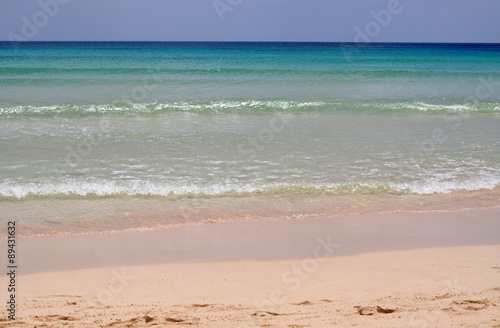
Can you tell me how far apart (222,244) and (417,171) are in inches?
176

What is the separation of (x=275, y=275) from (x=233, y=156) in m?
4.68

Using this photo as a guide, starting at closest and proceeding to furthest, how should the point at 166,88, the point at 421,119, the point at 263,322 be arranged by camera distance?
the point at 263,322
the point at 421,119
the point at 166,88

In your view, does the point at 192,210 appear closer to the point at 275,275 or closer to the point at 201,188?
the point at 201,188

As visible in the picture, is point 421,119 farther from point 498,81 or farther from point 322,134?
point 498,81

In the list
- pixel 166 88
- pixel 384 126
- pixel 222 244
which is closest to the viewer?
pixel 222 244

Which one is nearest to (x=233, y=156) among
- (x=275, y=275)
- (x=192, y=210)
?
(x=192, y=210)

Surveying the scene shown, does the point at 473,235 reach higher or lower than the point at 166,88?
lower

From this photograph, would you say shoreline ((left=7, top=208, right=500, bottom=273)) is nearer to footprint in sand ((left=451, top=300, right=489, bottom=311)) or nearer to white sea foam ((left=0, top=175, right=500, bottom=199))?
white sea foam ((left=0, top=175, right=500, bottom=199))

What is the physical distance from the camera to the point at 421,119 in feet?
44.5

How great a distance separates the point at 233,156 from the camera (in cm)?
901

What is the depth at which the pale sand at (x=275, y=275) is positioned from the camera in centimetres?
371

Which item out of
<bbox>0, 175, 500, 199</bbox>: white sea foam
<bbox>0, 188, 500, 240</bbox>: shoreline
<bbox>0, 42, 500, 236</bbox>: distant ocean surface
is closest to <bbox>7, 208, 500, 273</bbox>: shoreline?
<bbox>0, 188, 500, 240</bbox>: shoreline

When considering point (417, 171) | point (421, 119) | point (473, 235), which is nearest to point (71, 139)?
point (417, 171)

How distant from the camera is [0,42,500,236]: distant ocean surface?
654cm
